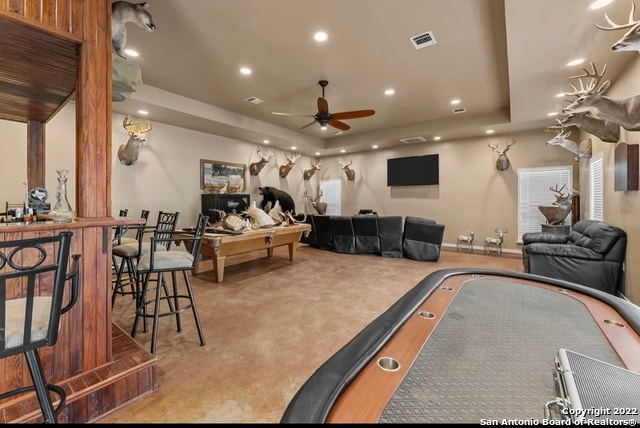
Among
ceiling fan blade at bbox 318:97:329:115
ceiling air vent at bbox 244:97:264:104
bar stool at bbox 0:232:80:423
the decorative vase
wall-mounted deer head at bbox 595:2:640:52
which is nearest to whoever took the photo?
bar stool at bbox 0:232:80:423

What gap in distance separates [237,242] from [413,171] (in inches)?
226

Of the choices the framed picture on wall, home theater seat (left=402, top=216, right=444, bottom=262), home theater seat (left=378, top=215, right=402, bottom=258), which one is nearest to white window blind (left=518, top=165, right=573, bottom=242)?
home theater seat (left=402, top=216, right=444, bottom=262)

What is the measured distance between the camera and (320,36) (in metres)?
3.31

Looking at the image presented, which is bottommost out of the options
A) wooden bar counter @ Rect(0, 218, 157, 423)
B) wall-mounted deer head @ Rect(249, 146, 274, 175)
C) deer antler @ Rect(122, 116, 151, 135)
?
wooden bar counter @ Rect(0, 218, 157, 423)

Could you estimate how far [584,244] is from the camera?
152 inches

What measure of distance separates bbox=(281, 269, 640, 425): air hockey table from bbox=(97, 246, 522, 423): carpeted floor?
3.72 feet

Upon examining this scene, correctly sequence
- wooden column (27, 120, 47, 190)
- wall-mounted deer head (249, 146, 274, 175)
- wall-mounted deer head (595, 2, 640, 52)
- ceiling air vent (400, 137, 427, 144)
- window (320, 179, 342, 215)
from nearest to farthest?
1. wall-mounted deer head (595, 2, 640, 52)
2. wooden column (27, 120, 47, 190)
3. ceiling air vent (400, 137, 427, 144)
4. wall-mounted deer head (249, 146, 274, 175)
5. window (320, 179, 342, 215)

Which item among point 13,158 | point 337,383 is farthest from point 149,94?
point 337,383

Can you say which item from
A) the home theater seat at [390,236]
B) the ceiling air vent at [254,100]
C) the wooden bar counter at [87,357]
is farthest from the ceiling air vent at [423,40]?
the wooden bar counter at [87,357]

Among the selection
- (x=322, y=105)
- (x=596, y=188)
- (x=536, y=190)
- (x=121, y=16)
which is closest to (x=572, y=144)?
(x=596, y=188)

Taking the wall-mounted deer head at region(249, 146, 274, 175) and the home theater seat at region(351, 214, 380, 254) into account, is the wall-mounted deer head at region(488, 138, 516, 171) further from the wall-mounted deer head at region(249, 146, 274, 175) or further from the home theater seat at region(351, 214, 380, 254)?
the wall-mounted deer head at region(249, 146, 274, 175)

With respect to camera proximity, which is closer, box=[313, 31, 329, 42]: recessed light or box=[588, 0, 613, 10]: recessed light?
box=[588, 0, 613, 10]: recessed light

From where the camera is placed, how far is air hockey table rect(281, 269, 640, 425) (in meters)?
0.63

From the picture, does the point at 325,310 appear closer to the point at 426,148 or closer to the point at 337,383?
the point at 337,383
